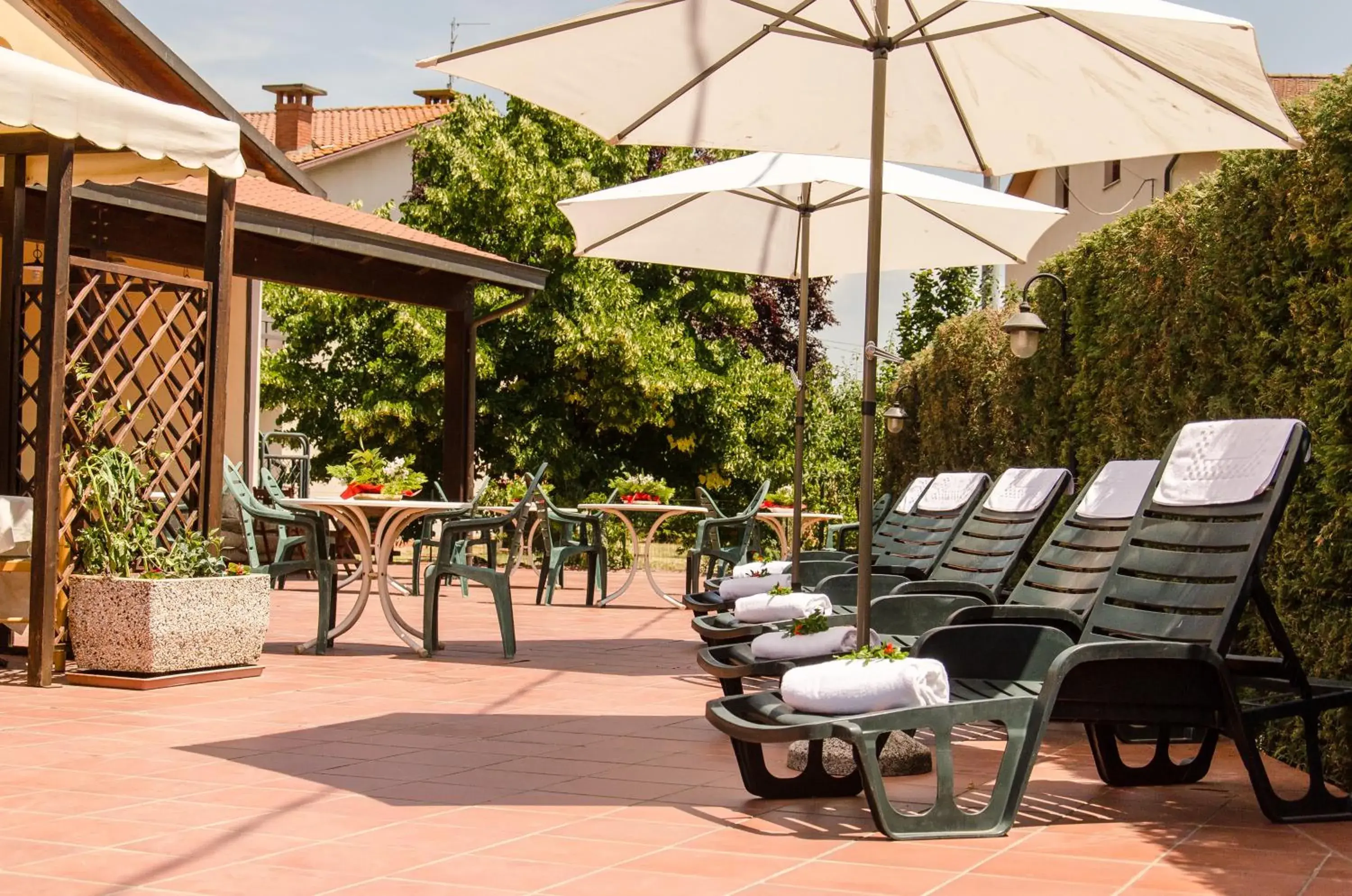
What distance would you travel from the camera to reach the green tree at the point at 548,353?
20875 mm

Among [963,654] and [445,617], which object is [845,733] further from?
[445,617]

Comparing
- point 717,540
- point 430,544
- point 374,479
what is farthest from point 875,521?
point 374,479

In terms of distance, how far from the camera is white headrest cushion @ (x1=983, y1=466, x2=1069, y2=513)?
662 centimetres

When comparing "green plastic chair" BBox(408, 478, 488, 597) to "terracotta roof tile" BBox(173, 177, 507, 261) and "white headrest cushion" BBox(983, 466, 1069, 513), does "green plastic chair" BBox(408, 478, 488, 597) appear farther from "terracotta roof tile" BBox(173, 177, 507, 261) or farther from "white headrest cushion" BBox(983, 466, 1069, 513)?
"white headrest cushion" BBox(983, 466, 1069, 513)

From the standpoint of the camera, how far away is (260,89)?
3238cm

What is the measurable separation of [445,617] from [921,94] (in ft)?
19.0

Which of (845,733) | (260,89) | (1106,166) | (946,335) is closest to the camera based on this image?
(845,733)

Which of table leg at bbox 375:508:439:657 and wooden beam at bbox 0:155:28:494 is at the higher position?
wooden beam at bbox 0:155:28:494

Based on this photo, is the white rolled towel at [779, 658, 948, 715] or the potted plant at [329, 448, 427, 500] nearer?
the white rolled towel at [779, 658, 948, 715]

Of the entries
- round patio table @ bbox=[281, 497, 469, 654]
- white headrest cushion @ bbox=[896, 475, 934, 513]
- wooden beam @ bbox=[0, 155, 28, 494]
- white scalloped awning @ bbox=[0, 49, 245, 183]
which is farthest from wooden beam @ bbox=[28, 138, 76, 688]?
white headrest cushion @ bbox=[896, 475, 934, 513]

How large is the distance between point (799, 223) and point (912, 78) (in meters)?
2.57

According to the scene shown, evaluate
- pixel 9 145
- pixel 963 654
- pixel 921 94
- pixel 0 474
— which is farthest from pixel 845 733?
pixel 9 145

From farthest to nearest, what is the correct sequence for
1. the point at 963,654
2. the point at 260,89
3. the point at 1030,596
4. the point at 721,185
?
1. the point at 260,89
2. the point at 721,185
3. the point at 1030,596
4. the point at 963,654

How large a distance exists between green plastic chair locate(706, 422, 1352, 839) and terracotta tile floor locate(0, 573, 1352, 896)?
0.33ft
